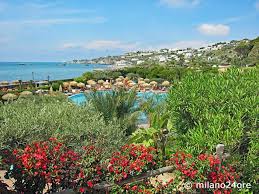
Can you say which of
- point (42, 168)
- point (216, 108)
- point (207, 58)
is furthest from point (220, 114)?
point (207, 58)

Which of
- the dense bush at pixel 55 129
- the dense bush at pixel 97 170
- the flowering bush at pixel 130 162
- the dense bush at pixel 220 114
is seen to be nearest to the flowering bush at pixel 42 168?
the dense bush at pixel 97 170

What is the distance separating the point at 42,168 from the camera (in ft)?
12.0

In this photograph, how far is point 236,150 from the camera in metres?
5.04

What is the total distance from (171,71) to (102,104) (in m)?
28.8

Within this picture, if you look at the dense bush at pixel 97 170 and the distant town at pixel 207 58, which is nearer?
the dense bush at pixel 97 170

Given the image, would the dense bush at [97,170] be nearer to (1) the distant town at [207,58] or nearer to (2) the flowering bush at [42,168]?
(2) the flowering bush at [42,168]

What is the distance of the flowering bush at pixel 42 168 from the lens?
3654 mm

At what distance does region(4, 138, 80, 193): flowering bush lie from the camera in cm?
365

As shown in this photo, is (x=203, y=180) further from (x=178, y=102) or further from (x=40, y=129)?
(x=40, y=129)

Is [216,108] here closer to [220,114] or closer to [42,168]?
[220,114]

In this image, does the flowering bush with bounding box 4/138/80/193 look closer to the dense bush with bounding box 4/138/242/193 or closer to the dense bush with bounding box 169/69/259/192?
the dense bush with bounding box 4/138/242/193

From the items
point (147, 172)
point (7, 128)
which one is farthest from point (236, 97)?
point (7, 128)

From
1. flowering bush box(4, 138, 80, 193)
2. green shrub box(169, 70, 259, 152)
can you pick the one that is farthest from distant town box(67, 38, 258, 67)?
flowering bush box(4, 138, 80, 193)

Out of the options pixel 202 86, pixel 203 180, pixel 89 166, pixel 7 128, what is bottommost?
pixel 203 180
